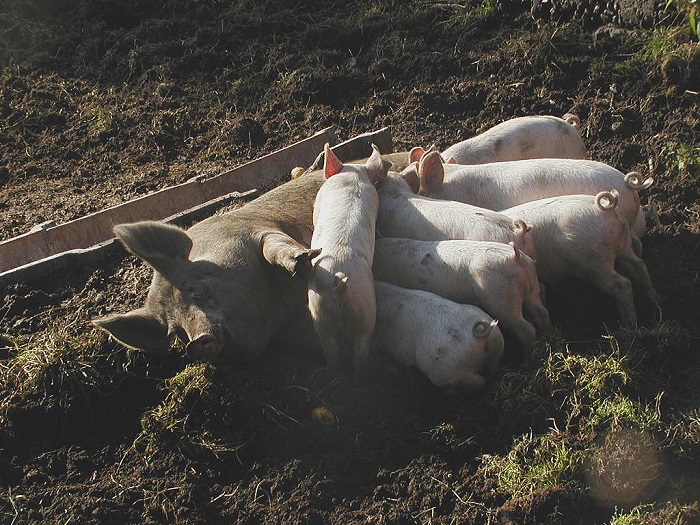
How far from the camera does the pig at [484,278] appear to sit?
163 inches

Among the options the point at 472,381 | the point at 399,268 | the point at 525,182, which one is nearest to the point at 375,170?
the point at 399,268

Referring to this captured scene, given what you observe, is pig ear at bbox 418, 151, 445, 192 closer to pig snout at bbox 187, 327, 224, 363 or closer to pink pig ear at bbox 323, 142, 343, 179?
pink pig ear at bbox 323, 142, 343, 179

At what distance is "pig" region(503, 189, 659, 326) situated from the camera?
4.35 meters

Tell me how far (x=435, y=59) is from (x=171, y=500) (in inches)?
182

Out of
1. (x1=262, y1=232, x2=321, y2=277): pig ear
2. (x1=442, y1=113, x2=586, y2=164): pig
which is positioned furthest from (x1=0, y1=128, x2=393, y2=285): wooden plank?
(x1=262, y1=232, x2=321, y2=277): pig ear

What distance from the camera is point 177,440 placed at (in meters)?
4.11

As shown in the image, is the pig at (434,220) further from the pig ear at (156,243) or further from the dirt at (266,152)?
the pig ear at (156,243)

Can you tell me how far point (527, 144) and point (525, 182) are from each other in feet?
2.60

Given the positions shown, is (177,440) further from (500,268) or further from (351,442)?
(500,268)

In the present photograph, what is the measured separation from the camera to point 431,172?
5117mm

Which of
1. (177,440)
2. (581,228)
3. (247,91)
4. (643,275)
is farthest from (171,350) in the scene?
(247,91)

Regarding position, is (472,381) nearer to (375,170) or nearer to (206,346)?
(206,346)

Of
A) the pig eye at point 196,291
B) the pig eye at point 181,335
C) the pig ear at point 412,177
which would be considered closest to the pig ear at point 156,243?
the pig eye at point 196,291

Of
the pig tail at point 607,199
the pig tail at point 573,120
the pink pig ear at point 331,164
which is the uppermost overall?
the pink pig ear at point 331,164
